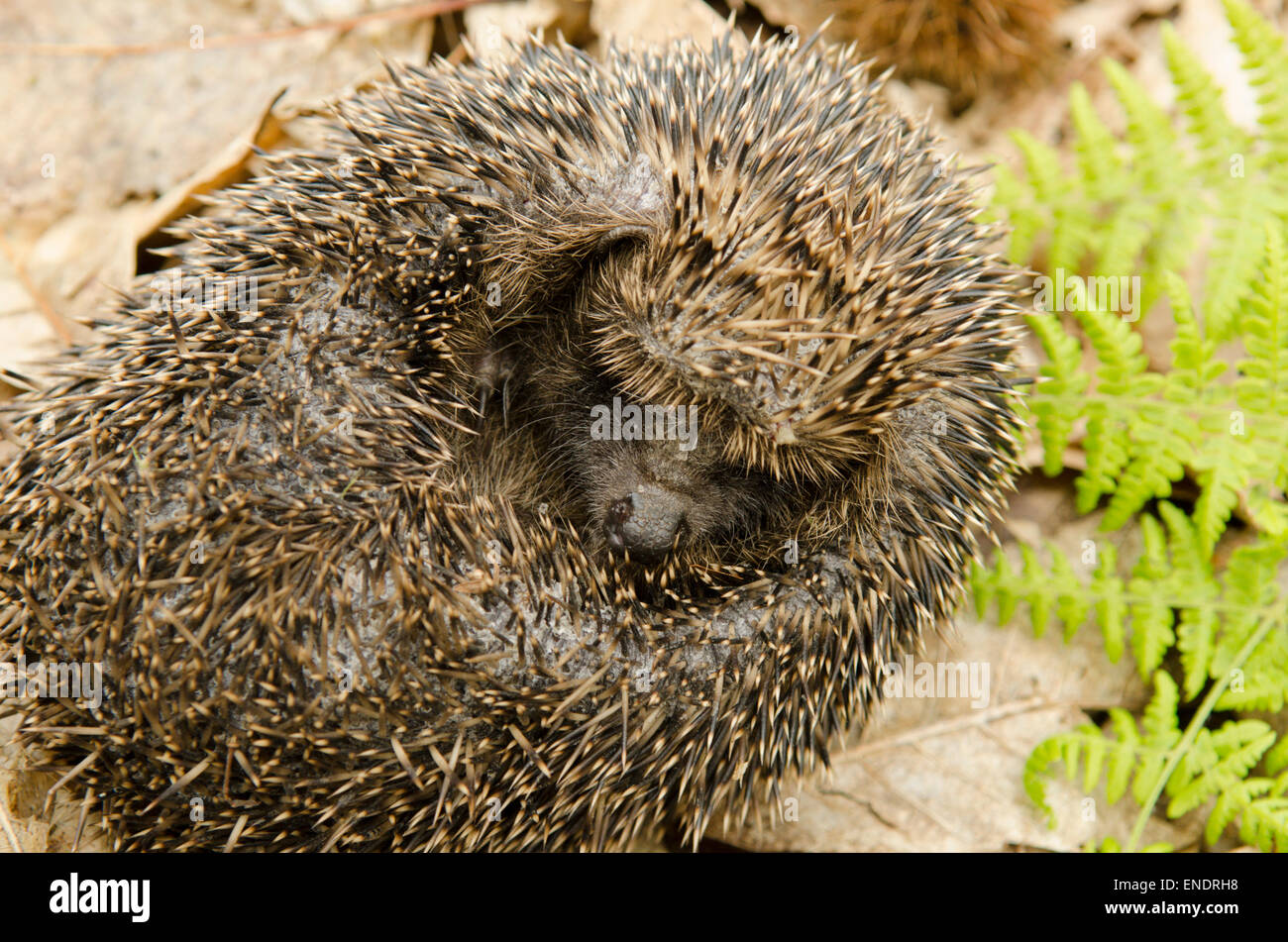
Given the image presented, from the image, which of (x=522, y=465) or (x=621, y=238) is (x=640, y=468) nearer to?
(x=522, y=465)

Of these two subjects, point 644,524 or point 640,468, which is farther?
point 640,468

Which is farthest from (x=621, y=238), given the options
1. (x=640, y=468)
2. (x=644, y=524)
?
(x=644, y=524)

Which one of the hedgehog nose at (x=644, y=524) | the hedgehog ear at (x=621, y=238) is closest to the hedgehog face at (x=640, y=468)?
the hedgehog nose at (x=644, y=524)

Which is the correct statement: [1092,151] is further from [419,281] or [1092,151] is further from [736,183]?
[419,281]

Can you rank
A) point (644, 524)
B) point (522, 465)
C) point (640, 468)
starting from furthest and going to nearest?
point (522, 465)
point (640, 468)
point (644, 524)

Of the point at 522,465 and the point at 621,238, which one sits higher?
the point at 621,238

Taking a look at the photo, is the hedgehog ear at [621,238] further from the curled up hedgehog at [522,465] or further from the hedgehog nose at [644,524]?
the hedgehog nose at [644,524]

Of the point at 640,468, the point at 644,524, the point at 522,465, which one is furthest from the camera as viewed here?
the point at 522,465

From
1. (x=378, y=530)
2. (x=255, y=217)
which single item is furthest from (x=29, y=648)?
(x=255, y=217)
